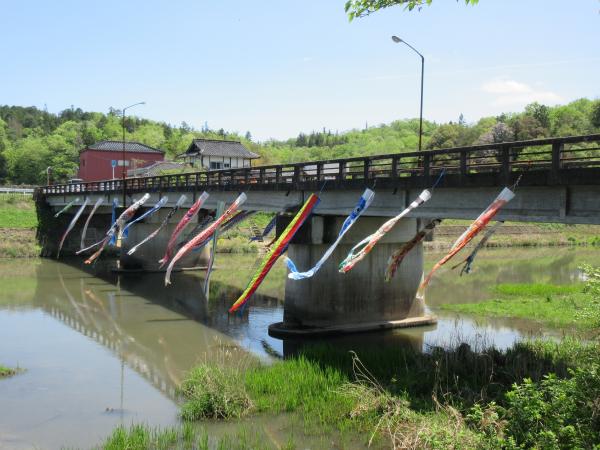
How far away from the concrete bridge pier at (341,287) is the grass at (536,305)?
4.77m

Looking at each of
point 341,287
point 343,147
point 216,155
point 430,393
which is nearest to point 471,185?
point 430,393

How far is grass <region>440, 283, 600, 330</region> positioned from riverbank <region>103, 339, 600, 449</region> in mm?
7791

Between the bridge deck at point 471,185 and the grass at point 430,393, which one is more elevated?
the bridge deck at point 471,185

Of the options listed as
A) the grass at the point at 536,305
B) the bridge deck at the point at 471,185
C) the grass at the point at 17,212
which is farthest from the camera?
the grass at the point at 17,212

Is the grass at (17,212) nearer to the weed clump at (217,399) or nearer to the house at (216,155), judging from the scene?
the house at (216,155)

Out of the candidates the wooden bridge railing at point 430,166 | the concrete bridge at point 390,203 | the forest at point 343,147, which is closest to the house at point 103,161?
the forest at point 343,147

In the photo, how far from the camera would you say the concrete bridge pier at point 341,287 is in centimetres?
2341

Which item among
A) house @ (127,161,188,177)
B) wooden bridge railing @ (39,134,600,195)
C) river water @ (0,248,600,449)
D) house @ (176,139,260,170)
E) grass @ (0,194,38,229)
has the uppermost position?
house @ (176,139,260,170)

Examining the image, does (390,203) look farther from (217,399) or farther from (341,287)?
(217,399)

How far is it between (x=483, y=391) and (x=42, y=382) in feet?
39.1

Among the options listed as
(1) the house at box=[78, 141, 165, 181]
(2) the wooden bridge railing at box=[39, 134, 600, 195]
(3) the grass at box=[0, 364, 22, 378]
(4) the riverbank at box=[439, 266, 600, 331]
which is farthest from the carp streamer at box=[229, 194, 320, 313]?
(1) the house at box=[78, 141, 165, 181]

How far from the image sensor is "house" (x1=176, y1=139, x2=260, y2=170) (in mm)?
83750

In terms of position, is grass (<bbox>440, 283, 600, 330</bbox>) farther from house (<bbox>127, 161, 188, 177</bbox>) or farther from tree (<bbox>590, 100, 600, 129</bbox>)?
house (<bbox>127, 161, 188, 177</bbox>)

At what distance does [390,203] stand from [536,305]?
11.6m
